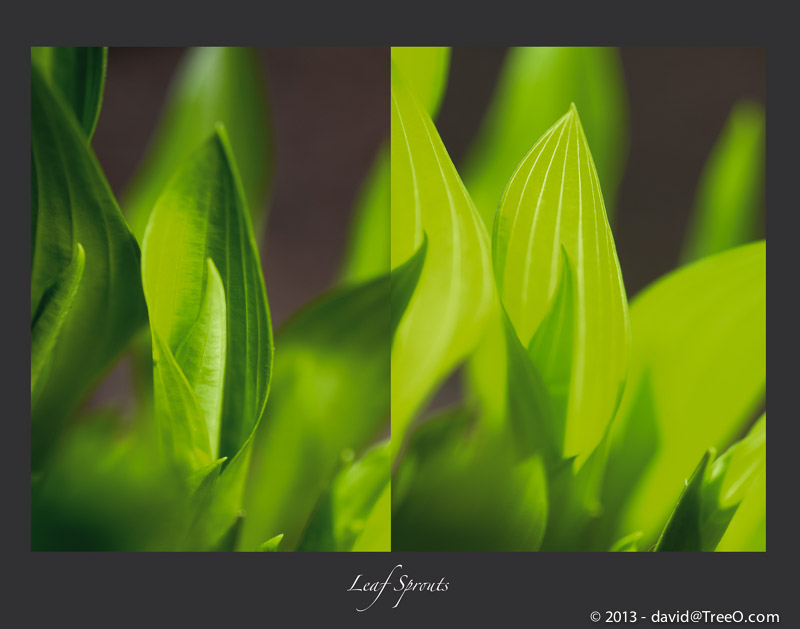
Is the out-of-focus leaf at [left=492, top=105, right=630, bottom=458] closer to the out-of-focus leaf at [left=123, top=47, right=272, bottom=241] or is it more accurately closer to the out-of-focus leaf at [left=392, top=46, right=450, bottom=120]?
the out-of-focus leaf at [left=392, top=46, right=450, bottom=120]

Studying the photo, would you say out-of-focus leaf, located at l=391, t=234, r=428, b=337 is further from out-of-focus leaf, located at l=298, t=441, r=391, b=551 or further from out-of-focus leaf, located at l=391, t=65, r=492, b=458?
out-of-focus leaf, located at l=298, t=441, r=391, b=551

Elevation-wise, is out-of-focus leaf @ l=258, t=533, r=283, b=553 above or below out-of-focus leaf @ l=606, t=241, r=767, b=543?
below

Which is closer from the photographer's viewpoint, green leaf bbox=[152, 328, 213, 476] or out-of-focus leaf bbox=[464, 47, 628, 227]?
green leaf bbox=[152, 328, 213, 476]

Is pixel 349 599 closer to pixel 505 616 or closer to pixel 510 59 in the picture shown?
pixel 505 616

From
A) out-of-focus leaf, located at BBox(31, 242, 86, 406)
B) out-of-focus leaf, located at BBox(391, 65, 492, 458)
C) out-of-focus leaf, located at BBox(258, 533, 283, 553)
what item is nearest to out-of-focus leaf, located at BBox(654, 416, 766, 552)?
out-of-focus leaf, located at BBox(391, 65, 492, 458)

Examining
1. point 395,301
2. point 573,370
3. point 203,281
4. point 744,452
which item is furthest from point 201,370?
point 744,452

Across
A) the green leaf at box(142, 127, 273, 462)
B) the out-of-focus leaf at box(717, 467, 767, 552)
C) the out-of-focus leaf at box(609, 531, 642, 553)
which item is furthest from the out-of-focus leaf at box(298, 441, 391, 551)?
the out-of-focus leaf at box(717, 467, 767, 552)

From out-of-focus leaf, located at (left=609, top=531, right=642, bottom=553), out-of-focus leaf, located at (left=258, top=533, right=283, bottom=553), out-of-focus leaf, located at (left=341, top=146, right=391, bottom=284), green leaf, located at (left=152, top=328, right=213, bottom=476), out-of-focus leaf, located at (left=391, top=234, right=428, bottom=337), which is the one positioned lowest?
out-of-focus leaf, located at (left=609, top=531, right=642, bottom=553)
